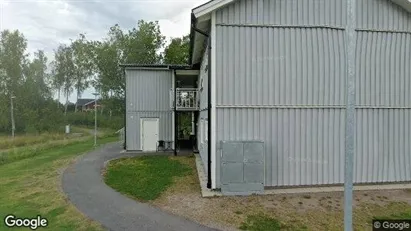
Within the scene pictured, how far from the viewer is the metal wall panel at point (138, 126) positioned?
20.2m

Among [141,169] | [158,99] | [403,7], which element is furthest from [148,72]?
[403,7]

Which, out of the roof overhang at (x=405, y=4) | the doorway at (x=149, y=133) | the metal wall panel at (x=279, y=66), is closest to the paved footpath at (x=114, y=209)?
the metal wall panel at (x=279, y=66)

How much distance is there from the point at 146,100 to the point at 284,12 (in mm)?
12433

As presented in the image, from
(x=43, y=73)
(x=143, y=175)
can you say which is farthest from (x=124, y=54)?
(x=143, y=175)

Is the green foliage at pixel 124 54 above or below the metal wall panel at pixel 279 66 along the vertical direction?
above

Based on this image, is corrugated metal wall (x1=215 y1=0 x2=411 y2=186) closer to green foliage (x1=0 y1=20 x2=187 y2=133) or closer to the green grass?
the green grass

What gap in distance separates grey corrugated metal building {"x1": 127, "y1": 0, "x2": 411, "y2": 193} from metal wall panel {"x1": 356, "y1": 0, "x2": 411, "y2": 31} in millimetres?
35

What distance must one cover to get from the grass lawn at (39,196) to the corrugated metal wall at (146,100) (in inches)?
213

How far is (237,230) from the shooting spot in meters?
6.71

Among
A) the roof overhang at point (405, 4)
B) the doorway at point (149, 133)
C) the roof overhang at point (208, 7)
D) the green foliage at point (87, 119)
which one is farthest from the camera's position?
the green foliage at point (87, 119)

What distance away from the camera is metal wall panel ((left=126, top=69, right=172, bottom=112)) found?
66.1 feet

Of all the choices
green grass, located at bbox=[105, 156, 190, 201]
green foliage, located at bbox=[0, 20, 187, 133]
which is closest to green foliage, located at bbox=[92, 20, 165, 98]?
green foliage, located at bbox=[0, 20, 187, 133]

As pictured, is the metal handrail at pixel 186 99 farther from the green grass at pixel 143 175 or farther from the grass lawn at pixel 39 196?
the grass lawn at pixel 39 196

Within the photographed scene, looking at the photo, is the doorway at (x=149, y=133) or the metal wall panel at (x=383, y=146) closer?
the metal wall panel at (x=383, y=146)
